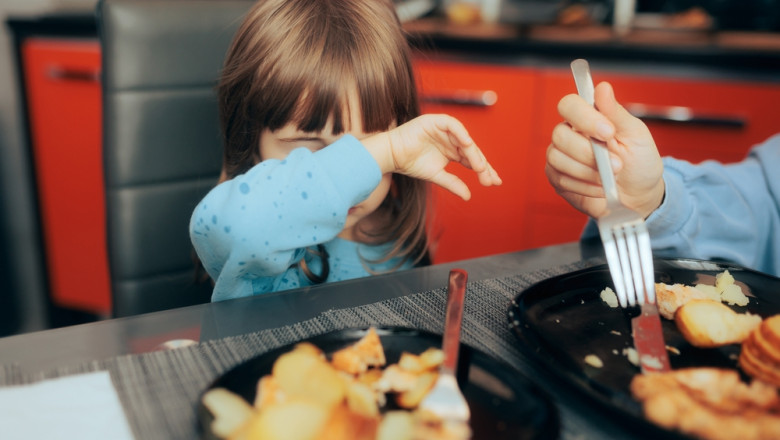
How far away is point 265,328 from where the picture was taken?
1.96 feet

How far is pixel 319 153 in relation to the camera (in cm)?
75

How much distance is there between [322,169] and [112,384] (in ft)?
1.11

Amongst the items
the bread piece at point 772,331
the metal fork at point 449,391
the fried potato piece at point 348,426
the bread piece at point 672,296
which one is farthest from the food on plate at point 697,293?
the fried potato piece at point 348,426

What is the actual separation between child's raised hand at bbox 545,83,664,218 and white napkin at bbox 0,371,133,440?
0.50m

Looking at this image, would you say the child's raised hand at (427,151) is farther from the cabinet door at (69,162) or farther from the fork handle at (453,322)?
the cabinet door at (69,162)

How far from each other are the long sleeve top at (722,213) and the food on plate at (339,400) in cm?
47

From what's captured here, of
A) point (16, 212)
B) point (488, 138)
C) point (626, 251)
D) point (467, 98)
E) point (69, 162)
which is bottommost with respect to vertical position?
point (16, 212)

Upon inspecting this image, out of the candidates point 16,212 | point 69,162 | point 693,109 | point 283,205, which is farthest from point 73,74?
point 693,109

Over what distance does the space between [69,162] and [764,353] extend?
2.12 meters

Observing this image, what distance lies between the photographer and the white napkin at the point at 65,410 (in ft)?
1.45

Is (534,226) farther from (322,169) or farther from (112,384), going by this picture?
(112,384)

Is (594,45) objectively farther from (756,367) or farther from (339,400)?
(339,400)

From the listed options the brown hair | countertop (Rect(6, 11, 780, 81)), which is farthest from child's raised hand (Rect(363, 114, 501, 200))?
countertop (Rect(6, 11, 780, 81))

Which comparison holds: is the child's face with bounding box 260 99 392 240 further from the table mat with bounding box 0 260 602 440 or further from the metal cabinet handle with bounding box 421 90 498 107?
the metal cabinet handle with bounding box 421 90 498 107
